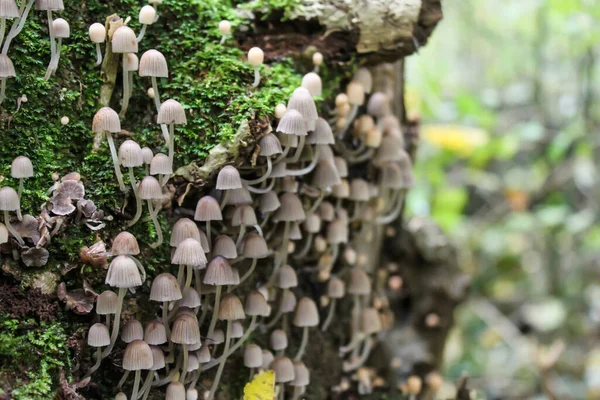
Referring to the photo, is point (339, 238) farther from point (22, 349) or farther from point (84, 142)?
point (22, 349)

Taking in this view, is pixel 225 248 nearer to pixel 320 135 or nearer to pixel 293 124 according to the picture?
pixel 293 124

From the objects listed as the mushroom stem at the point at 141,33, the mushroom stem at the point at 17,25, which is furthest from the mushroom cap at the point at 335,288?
the mushroom stem at the point at 17,25

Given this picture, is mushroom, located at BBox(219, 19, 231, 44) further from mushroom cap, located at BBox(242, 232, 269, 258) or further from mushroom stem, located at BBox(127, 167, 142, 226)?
mushroom cap, located at BBox(242, 232, 269, 258)

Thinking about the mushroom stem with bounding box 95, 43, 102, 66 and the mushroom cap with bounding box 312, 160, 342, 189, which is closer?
the mushroom stem with bounding box 95, 43, 102, 66

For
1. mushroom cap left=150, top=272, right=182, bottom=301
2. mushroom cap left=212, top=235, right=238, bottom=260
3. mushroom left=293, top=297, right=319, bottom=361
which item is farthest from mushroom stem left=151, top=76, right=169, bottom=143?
mushroom left=293, top=297, right=319, bottom=361

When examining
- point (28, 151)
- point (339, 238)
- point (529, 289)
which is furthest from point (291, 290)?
point (529, 289)

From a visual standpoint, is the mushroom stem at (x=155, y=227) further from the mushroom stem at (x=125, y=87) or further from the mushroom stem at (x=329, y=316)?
the mushroom stem at (x=329, y=316)
